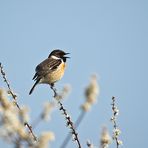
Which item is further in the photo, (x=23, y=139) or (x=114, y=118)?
(x=114, y=118)

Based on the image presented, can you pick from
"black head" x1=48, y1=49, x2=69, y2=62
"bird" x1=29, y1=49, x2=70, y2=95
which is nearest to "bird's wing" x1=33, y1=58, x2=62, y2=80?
"bird" x1=29, y1=49, x2=70, y2=95

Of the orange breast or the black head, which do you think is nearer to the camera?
the orange breast

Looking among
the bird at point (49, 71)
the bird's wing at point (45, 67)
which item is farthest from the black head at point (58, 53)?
the bird's wing at point (45, 67)

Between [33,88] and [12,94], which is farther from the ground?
[33,88]

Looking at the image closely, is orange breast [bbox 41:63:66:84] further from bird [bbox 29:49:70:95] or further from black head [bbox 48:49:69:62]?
black head [bbox 48:49:69:62]

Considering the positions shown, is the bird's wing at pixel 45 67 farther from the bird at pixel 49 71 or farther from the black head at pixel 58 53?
the black head at pixel 58 53

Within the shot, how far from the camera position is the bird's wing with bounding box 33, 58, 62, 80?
9.55 meters

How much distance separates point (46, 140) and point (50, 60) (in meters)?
8.64

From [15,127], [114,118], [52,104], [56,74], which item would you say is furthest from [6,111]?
[56,74]

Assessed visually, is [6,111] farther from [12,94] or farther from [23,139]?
[12,94]

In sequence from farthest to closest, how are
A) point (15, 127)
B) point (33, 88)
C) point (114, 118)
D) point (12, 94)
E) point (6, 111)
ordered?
point (33, 88) → point (114, 118) → point (12, 94) → point (6, 111) → point (15, 127)

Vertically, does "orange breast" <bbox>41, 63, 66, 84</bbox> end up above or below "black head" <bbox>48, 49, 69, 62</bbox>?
below

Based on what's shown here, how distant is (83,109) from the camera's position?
5.74ft

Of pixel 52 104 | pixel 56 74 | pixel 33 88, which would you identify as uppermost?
pixel 56 74
